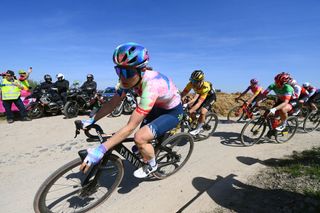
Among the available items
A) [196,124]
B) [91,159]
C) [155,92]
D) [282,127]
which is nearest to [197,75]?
[196,124]

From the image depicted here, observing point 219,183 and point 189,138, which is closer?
point 219,183

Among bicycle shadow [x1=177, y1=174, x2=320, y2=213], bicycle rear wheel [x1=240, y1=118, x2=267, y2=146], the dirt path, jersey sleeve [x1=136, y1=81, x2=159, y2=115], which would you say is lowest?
the dirt path

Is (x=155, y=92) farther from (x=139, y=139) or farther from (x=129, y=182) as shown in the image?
(x=129, y=182)

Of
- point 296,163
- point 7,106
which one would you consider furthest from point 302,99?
point 7,106

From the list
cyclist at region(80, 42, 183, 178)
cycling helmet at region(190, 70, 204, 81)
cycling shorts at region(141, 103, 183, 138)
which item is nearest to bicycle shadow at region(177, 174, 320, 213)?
cyclist at region(80, 42, 183, 178)

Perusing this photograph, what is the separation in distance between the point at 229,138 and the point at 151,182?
13.4 feet

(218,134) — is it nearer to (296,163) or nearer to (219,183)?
(296,163)

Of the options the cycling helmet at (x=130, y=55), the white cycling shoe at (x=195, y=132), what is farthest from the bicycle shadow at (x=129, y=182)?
the white cycling shoe at (x=195, y=132)

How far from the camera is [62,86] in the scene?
11633 millimetres

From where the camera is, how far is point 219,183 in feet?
13.7

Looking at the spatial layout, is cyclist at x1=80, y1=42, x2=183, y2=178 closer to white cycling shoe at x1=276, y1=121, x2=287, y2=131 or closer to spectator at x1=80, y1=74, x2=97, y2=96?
white cycling shoe at x1=276, y1=121, x2=287, y2=131

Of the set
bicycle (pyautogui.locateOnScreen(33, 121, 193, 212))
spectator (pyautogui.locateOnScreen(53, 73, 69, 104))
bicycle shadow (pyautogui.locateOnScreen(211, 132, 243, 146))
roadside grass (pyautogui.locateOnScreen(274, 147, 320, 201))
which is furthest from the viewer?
spectator (pyautogui.locateOnScreen(53, 73, 69, 104))

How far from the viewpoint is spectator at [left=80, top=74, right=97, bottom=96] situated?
1199cm

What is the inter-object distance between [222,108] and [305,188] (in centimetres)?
996
